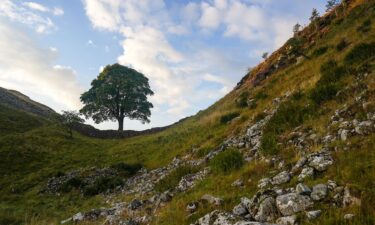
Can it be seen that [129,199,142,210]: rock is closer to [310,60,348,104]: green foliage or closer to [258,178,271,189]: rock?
[258,178,271,189]: rock

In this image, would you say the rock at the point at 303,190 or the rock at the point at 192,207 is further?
the rock at the point at 192,207

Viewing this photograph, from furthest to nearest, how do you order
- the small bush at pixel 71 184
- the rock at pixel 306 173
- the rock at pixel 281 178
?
the small bush at pixel 71 184
the rock at pixel 281 178
the rock at pixel 306 173

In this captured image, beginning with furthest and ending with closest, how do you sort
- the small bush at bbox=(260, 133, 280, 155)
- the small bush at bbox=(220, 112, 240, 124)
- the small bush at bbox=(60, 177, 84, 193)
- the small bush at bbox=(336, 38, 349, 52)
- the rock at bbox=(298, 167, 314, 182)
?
the small bush at bbox=(220, 112, 240, 124) < the small bush at bbox=(60, 177, 84, 193) < the small bush at bbox=(336, 38, 349, 52) < the small bush at bbox=(260, 133, 280, 155) < the rock at bbox=(298, 167, 314, 182)

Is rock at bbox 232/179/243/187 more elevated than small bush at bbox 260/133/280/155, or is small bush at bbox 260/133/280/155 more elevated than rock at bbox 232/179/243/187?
small bush at bbox 260/133/280/155

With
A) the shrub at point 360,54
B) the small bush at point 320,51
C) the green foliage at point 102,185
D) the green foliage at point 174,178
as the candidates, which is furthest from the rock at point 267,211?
the small bush at point 320,51

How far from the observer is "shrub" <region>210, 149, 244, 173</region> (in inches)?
500

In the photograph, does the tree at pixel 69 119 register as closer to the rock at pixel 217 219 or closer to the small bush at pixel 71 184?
the small bush at pixel 71 184

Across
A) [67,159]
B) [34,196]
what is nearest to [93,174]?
[34,196]

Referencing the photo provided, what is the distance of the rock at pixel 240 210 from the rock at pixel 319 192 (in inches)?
65.3

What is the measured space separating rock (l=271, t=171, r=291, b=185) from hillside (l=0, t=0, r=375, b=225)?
0.13 ft

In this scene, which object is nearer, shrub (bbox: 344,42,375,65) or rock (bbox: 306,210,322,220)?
rock (bbox: 306,210,322,220)

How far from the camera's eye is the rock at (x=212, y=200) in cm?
937

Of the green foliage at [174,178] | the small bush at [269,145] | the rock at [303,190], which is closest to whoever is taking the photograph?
the rock at [303,190]

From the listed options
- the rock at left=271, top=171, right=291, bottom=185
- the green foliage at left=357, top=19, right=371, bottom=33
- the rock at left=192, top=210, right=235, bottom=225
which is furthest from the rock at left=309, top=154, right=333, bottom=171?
the green foliage at left=357, top=19, right=371, bottom=33
